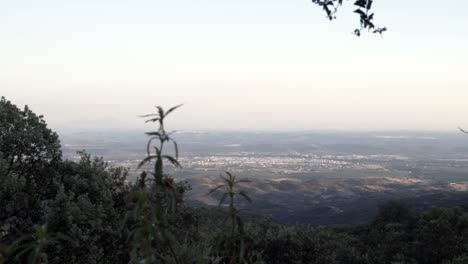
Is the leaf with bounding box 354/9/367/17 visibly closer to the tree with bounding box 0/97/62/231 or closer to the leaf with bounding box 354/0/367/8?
the leaf with bounding box 354/0/367/8

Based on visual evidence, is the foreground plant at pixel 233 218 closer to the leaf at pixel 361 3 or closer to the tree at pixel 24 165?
the leaf at pixel 361 3

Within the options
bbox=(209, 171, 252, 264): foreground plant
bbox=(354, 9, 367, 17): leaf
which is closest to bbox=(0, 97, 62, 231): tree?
bbox=(354, 9, 367, 17): leaf

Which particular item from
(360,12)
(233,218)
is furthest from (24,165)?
(233,218)

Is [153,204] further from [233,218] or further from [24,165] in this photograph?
[24,165]

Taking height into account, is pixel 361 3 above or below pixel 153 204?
above

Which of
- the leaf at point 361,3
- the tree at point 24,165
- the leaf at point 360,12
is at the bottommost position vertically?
the tree at point 24,165

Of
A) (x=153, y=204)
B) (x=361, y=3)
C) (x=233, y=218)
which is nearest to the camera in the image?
(x=153, y=204)

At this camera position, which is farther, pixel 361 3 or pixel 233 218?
pixel 361 3

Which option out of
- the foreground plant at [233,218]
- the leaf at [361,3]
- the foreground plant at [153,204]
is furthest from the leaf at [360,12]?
the foreground plant at [153,204]

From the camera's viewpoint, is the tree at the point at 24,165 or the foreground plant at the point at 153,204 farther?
the tree at the point at 24,165

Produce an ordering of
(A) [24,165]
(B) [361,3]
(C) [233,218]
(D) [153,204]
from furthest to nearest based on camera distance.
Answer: (A) [24,165] < (B) [361,3] < (C) [233,218] < (D) [153,204]

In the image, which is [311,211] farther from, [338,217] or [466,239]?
[466,239]
